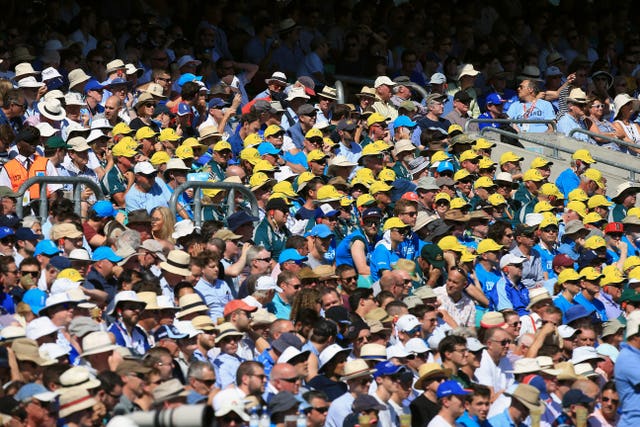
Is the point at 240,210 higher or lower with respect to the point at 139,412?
lower

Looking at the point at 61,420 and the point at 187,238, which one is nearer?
the point at 61,420

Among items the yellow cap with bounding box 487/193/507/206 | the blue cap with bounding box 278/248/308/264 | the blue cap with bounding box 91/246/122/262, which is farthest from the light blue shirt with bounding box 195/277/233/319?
the yellow cap with bounding box 487/193/507/206

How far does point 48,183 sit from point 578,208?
6326 mm

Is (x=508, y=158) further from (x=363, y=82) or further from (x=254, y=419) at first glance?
(x=254, y=419)

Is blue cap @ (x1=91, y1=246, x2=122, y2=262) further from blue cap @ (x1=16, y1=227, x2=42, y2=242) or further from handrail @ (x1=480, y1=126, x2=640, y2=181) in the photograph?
handrail @ (x1=480, y1=126, x2=640, y2=181)

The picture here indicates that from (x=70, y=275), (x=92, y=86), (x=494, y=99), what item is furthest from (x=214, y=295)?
(x=494, y=99)

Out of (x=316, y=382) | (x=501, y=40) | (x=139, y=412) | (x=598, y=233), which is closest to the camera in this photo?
(x=139, y=412)

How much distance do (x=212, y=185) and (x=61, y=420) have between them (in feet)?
16.6

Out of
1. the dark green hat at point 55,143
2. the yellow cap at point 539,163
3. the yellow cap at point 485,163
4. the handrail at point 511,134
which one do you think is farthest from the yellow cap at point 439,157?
the dark green hat at point 55,143

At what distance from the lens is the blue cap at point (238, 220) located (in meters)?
15.9

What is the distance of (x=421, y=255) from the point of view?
16562 millimetres

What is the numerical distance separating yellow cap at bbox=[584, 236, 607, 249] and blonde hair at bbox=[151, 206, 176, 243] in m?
4.70

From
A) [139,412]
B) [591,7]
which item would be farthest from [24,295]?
[591,7]

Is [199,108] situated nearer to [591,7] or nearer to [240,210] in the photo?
[240,210]
